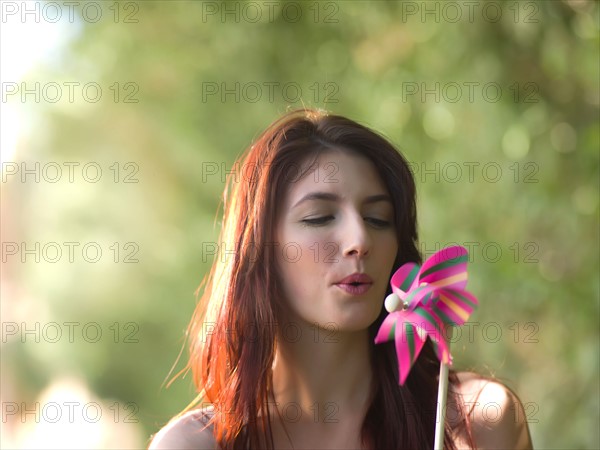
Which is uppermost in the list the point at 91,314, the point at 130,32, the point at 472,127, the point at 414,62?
the point at 130,32

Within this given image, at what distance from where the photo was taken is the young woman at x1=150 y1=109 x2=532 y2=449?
1.96m

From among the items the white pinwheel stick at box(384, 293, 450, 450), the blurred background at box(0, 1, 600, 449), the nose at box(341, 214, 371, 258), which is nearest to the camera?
the white pinwheel stick at box(384, 293, 450, 450)

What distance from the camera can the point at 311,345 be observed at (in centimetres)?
201

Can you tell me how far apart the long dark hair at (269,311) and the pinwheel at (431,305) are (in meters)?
0.39

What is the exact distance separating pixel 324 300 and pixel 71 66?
142 inches

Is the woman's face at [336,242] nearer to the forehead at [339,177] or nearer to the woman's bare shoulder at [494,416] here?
the forehead at [339,177]

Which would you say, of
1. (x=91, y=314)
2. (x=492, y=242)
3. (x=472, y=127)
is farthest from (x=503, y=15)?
(x=91, y=314)

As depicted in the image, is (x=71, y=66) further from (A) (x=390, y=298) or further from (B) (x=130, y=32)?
(A) (x=390, y=298)

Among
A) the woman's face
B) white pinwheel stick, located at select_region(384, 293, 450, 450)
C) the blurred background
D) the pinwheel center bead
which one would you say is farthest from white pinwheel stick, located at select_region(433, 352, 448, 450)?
the blurred background

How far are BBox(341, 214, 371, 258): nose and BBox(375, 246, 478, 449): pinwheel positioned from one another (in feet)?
0.73

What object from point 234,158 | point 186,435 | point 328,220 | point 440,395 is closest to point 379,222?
point 328,220

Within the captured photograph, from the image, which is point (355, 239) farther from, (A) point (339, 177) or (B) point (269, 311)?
(B) point (269, 311)

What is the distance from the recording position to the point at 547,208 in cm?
328

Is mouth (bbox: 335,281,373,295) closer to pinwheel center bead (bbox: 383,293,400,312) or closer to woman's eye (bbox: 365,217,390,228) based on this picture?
woman's eye (bbox: 365,217,390,228)
